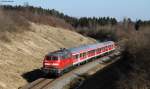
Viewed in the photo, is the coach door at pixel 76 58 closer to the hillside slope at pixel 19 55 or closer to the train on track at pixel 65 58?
the train on track at pixel 65 58

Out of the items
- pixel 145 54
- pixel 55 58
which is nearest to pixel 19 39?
pixel 55 58

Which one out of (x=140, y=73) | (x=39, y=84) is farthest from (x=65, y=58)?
(x=140, y=73)

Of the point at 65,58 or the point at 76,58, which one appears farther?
the point at 76,58

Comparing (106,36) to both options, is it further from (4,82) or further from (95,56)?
(4,82)

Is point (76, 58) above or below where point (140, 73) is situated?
below

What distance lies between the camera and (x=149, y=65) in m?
32.2

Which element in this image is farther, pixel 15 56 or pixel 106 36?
pixel 106 36

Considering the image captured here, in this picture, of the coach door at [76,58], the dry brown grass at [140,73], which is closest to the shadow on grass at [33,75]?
the coach door at [76,58]

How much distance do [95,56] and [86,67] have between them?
40.0ft

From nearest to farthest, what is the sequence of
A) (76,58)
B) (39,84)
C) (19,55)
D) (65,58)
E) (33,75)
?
(39,84), (33,75), (65,58), (19,55), (76,58)

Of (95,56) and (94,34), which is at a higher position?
(95,56)

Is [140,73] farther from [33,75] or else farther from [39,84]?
[33,75]

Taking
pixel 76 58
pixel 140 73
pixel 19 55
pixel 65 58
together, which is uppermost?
pixel 140 73

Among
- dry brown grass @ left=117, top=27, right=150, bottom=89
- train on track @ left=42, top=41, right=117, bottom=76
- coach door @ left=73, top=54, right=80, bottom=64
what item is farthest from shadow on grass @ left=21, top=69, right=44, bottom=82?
dry brown grass @ left=117, top=27, right=150, bottom=89
